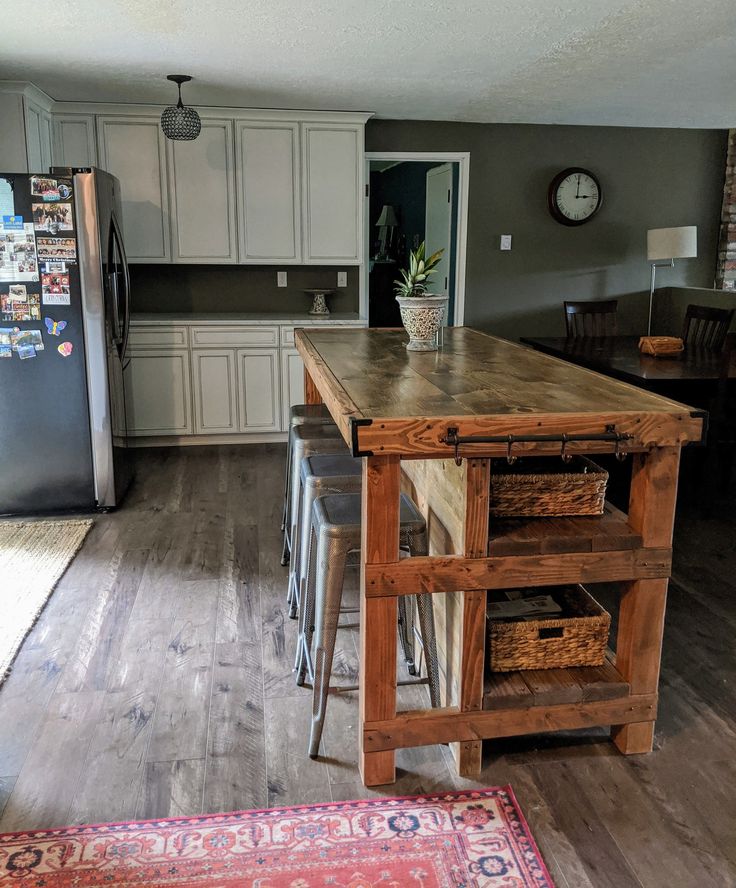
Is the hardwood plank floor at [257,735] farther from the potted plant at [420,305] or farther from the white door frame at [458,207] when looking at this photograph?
the white door frame at [458,207]

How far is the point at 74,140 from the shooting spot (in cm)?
521

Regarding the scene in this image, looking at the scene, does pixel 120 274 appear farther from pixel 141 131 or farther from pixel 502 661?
pixel 502 661

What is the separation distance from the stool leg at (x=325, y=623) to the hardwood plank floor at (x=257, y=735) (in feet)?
0.34

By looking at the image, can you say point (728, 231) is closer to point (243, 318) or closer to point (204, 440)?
point (243, 318)

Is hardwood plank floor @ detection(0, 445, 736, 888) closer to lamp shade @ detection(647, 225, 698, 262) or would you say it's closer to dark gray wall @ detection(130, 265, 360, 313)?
dark gray wall @ detection(130, 265, 360, 313)

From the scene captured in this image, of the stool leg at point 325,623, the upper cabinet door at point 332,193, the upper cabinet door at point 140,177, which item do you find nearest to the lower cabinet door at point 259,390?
the upper cabinet door at point 332,193

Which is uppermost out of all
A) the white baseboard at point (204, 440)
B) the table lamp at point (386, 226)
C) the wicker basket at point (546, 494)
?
the table lamp at point (386, 226)

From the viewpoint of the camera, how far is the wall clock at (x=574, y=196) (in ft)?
19.8

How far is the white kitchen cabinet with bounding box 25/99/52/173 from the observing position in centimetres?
466

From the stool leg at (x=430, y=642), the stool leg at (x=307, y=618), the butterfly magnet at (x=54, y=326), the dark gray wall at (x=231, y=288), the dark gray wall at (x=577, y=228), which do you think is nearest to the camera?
the stool leg at (x=430, y=642)

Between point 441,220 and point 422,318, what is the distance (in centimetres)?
408

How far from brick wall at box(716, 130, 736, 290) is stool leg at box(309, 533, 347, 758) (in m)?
5.45

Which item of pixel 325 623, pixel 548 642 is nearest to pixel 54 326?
pixel 325 623

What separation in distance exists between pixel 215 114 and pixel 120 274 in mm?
1712
